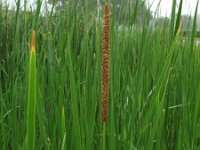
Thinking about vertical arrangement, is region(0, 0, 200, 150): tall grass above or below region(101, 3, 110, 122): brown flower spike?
below

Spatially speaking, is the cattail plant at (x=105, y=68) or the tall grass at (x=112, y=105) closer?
the cattail plant at (x=105, y=68)

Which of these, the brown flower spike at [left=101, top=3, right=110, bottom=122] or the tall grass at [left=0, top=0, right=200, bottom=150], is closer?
the brown flower spike at [left=101, top=3, right=110, bottom=122]

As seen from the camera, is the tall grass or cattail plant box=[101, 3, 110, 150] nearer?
cattail plant box=[101, 3, 110, 150]

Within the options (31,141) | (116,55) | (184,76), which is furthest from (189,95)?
(31,141)

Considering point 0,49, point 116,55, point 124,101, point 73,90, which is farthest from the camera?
point 0,49

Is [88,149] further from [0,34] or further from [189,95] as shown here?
[0,34]

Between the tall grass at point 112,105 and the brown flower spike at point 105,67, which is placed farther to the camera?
the tall grass at point 112,105

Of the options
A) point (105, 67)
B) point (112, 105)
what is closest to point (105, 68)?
point (105, 67)

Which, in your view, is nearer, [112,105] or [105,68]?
[105,68]

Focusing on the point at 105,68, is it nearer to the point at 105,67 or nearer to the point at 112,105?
the point at 105,67

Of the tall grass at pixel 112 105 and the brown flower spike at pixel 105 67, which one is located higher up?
the brown flower spike at pixel 105 67

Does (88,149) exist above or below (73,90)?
below
